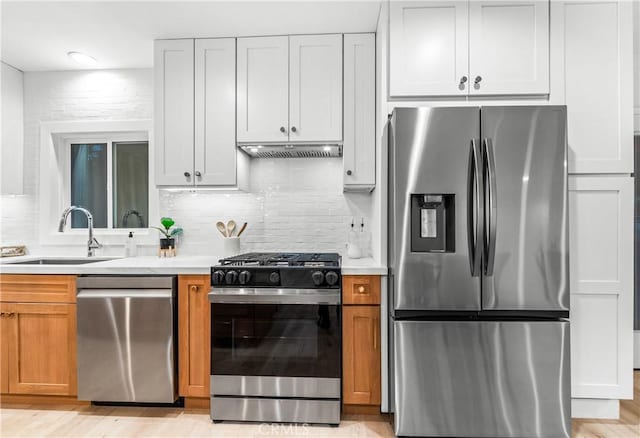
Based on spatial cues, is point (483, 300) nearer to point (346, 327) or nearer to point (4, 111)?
point (346, 327)

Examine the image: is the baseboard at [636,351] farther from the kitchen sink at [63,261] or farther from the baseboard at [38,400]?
the kitchen sink at [63,261]

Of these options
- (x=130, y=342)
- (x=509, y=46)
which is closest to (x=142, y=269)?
(x=130, y=342)

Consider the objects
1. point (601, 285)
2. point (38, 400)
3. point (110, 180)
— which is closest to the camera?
point (601, 285)

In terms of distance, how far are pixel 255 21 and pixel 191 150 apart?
0.97 metres

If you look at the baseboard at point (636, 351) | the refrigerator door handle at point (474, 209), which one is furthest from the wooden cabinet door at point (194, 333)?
the baseboard at point (636, 351)

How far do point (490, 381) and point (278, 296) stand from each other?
4.01ft

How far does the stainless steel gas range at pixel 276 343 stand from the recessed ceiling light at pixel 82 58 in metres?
2.08

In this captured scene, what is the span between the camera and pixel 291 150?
2801mm

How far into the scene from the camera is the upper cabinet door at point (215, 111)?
2.69m

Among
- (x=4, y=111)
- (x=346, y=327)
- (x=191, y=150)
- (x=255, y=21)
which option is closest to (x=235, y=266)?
(x=346, y=327)

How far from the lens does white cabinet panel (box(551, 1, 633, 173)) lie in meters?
2.19

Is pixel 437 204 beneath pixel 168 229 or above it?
above

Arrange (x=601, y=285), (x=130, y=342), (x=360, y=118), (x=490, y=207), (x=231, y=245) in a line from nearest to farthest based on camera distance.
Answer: (x=490, y=207) → (x=601, y=285) → (x=130, y=342) → (x=360, y=118) → (x=231, y=245)

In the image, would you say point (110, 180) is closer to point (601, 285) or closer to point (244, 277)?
point (244, 277)
